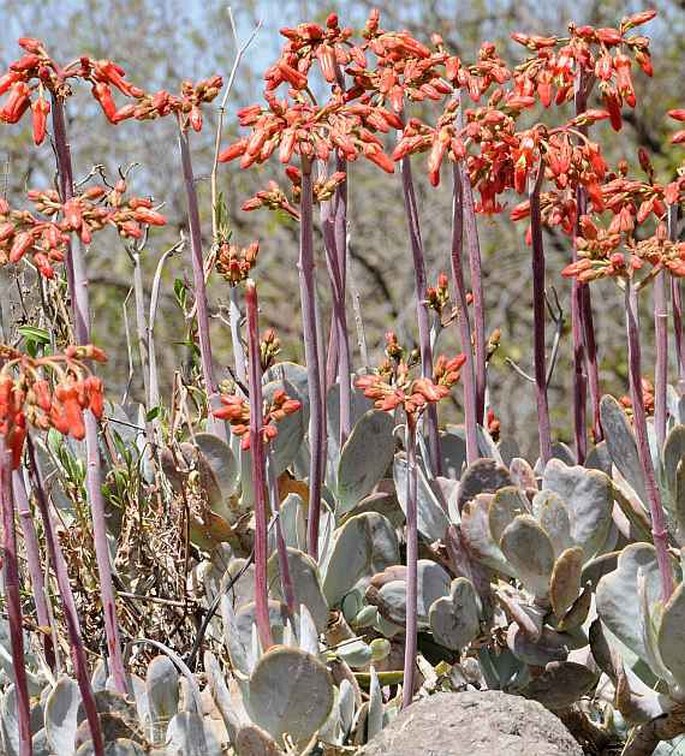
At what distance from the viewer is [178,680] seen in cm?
225

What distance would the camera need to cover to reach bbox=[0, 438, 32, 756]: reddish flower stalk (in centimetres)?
185

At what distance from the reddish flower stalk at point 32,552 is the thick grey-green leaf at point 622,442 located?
3.11 feet

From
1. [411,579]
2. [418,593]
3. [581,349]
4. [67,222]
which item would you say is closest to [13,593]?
[67,222]

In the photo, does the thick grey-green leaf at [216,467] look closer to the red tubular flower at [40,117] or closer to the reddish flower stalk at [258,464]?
the reddish flower stalk at [258,464]

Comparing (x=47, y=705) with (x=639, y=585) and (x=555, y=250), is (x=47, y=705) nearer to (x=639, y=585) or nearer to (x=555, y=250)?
(x=639, y=585)

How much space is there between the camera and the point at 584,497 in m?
2.37

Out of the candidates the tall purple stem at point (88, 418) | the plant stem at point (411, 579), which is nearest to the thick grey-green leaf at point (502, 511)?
the plant stem at point (411, 579)

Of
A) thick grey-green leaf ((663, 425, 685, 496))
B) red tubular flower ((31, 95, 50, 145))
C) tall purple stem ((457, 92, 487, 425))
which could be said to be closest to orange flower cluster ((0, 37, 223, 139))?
red tubular flower ((31, 95, 50, 145))

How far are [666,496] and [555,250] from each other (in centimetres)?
775

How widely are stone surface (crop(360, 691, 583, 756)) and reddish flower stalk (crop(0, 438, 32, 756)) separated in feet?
1.65

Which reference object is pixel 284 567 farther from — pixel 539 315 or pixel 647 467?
pixel 539 315

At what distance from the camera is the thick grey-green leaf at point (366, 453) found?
2570 millimetres

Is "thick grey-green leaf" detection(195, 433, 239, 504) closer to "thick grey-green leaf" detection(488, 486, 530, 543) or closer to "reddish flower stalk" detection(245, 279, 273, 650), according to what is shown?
"reddish flower stalk" detection(245, 279, 273, 650)

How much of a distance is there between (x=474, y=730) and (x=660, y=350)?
25.1 inches
